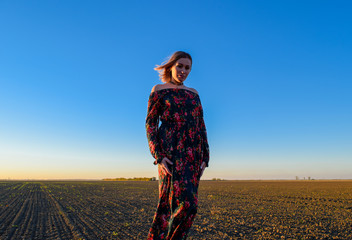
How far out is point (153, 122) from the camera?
263 centimetres

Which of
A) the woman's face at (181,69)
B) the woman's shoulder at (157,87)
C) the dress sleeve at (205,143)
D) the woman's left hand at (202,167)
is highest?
the woman's face at (181,69)

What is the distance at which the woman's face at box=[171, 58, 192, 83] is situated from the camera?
2684mm

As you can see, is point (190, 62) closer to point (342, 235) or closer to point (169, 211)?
point (169, 211)

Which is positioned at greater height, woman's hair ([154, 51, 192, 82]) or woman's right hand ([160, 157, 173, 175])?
woman's hair ([154, 51, 192, 82])

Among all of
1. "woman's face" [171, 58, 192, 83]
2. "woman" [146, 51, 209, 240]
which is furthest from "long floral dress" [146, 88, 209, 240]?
"woman's face" [171, 58, 192, 83]

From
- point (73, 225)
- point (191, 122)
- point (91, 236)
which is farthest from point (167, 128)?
point (73, 225)

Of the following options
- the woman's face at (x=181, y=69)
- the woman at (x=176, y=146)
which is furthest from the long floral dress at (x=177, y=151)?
the woman's face at (x=181, y=69)

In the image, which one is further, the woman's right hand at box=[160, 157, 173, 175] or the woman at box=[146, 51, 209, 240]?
the woman's right hand at box=[160, 157, 173, 175]

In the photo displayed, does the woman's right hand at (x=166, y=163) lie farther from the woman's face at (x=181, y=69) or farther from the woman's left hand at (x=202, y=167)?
the woman's face at (x=181, y=69)

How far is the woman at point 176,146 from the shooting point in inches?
90.7

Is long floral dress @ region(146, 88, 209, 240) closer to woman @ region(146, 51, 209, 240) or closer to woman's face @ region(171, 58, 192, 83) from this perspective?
woman @ region(146, 51, 209, 240)

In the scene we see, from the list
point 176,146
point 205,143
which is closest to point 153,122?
point 176,146

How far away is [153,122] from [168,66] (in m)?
0.60

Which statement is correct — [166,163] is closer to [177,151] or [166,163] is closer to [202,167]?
[177,151]
